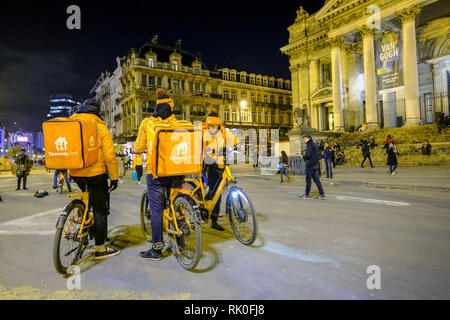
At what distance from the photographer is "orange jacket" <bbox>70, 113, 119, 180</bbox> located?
344 cm

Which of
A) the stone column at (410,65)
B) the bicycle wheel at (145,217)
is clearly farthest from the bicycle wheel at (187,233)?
the stone column at (410,65)

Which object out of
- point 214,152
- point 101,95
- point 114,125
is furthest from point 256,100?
point 214,152

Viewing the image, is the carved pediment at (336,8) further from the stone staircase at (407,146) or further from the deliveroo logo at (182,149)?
the deliveroo logo at (182,149)

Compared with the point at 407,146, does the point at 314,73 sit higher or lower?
higher

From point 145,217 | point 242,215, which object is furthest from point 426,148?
point 145,217

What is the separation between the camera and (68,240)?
3324 millimetres

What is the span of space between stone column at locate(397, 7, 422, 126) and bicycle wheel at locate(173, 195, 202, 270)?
25063mm

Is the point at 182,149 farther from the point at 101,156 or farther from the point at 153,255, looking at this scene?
the point at 153,255

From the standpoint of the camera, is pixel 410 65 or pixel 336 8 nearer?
pixel 410 65

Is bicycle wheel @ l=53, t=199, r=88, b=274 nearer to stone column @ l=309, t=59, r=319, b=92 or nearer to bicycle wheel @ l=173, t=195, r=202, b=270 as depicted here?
bicycle wheel @ l=173, t=195, r=202, b=270

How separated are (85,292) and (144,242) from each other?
1590 millimetres

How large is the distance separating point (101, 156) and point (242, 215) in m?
2.15

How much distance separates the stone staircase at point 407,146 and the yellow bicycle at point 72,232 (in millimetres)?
20669
